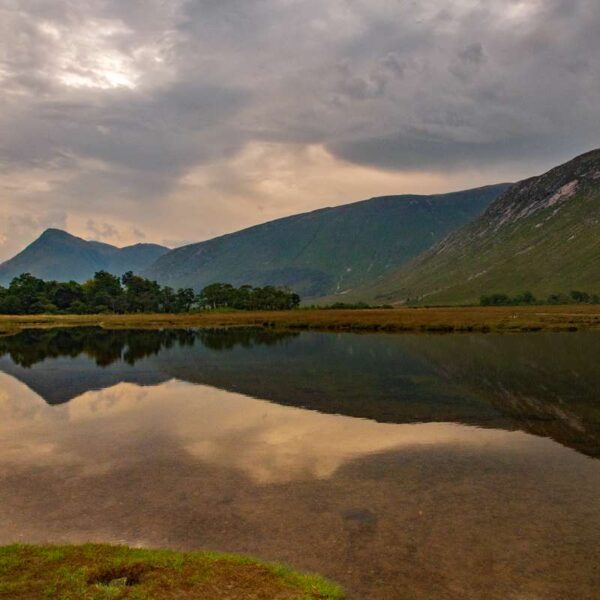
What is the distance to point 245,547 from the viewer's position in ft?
54.6

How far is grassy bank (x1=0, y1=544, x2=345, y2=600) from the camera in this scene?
13125 mm

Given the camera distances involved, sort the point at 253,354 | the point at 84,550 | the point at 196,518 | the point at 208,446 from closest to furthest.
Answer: the point at 84,550
the point at 196,518
the point at 208,446
the point at 253,354

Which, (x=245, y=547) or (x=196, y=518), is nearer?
(x=245, y=547)

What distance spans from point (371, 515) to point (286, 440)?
1205 centimetres

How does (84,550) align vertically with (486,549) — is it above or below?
above

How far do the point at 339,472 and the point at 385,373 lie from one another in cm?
3336

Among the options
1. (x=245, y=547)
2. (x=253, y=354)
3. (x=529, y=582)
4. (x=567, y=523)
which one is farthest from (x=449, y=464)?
(x=253, y=354)

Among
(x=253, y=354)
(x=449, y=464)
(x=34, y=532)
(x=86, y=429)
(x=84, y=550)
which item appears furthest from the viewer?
(x=253, y=354)

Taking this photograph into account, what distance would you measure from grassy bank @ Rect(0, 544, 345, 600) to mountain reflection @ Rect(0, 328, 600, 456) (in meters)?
21.3

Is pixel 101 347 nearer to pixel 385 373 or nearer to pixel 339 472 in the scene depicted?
pixel 385 373

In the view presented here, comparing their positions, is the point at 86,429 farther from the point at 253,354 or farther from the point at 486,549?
the point at 253,354

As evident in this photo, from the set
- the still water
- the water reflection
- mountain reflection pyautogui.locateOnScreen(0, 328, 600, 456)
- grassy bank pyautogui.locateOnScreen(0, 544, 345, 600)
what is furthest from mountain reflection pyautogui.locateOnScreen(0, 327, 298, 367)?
grassy bank pyautogui.locateOnScreen(0, 544, 345, 600)

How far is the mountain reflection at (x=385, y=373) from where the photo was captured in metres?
37.7

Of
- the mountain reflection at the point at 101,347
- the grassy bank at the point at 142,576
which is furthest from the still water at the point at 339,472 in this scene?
the mountain reflection at the point at 101,347
